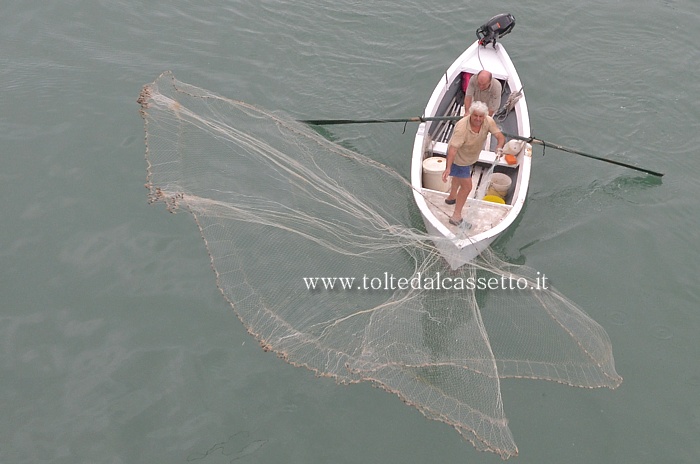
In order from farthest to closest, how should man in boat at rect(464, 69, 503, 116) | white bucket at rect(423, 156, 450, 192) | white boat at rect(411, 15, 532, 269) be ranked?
man in boat at rect(464, 69, 503, 116)
white bucket at rect(423, 156, 450, 192)
white boat at rect(411, 15, 532, 269)

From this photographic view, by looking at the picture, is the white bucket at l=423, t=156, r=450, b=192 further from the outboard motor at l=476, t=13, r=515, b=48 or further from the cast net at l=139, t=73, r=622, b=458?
the outboard motor at l=476, t=13, r=515, b=48

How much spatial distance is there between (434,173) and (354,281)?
2.30m

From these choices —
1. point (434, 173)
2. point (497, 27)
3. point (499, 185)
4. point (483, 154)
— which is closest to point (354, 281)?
point (434, 173)

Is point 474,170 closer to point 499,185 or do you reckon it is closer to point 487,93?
point 499,185

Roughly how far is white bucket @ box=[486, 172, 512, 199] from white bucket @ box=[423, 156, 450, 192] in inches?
25.3

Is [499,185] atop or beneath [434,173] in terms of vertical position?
beneath

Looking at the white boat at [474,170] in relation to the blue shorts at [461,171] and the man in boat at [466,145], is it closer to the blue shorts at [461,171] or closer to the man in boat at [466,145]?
the man in boat at [466,145]

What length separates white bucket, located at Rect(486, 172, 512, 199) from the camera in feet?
27.3

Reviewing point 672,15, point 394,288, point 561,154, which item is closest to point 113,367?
point 394,288

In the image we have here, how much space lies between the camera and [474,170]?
8.72 metres

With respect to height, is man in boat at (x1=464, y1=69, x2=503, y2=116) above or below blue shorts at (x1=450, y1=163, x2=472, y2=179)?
above

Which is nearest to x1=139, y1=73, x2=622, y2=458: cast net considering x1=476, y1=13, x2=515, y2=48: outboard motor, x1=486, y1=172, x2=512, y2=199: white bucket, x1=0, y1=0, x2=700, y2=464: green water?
x1=0, y1=0, x2=700, y2=464: green water

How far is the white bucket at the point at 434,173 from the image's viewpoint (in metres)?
8.09

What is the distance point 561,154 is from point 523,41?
11.2 feet
